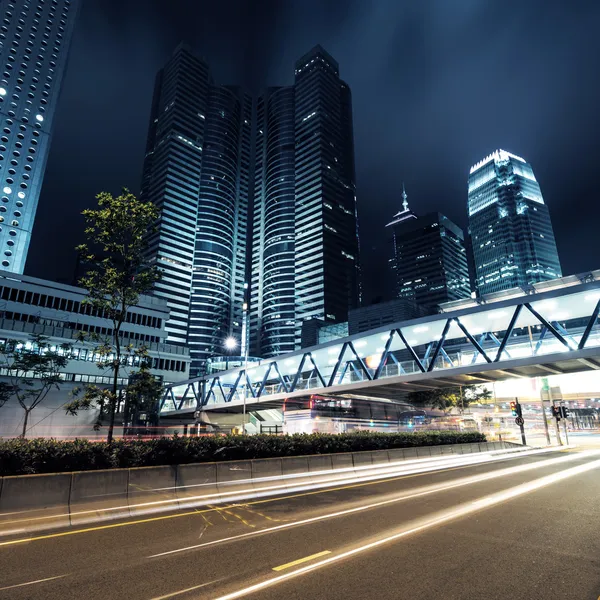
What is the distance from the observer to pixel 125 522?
31.3 ft

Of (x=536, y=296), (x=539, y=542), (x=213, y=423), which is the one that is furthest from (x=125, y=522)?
(x=213, y=423)

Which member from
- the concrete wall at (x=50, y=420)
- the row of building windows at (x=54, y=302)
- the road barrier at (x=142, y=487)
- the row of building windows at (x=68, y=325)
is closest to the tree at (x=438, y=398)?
the road barrier at (x=142, y=487)

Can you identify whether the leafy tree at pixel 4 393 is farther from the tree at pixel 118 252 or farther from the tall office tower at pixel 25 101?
the tall office tower at pixel 25 101

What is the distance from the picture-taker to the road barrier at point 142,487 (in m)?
9.37

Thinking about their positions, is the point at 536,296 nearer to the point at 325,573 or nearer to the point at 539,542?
the point at 539,542

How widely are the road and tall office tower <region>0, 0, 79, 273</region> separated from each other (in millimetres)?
137566

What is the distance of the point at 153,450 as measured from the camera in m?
12.8

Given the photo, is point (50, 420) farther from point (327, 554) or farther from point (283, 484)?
point (327, 554)

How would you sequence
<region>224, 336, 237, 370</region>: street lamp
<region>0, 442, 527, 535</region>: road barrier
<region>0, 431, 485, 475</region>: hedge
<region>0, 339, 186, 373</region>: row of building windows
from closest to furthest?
1. <region>0, 442, 527, 535</region>: road barrier
2. <region>0, 431, 485, 475</region>: hedge
3. <region>224, 336, 237, 370</region>: street lamp
4. <region>0, 339, 186, 373</region>: row of building windows

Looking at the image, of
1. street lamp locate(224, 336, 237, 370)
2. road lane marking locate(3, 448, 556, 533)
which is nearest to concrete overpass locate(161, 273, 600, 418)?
road lane marking locate(3, 448, 556, 533)

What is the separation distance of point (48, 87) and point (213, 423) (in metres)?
150

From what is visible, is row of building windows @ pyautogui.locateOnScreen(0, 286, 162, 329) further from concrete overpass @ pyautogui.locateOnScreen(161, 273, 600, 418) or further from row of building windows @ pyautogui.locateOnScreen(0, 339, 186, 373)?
concrete overpass @ pyautogui.locateOnScreen(161, 273, 600, 418)

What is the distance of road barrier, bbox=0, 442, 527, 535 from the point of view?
9.37 meters

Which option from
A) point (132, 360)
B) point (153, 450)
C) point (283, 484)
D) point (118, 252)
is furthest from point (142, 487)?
point (132, 360)
